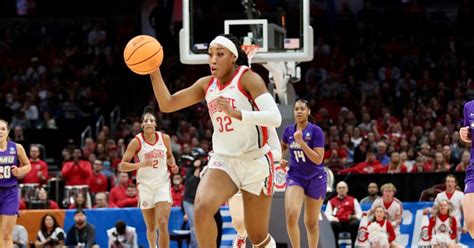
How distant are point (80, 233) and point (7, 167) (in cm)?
370

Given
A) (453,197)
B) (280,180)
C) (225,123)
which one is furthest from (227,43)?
(453,197)

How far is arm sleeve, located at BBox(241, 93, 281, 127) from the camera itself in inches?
356

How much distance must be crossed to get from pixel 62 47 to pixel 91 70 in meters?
1.38

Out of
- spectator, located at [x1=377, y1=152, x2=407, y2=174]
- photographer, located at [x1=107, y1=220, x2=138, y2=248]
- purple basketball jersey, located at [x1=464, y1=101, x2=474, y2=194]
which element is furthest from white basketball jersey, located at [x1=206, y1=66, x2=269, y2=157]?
spectator, located at [x1=377, y1=152, x2=407, y2=174]

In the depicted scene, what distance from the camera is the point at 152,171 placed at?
13.9 m

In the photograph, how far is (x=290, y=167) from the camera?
13.2 meters

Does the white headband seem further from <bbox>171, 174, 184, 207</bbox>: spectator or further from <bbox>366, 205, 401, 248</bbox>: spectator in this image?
<bbox>171, 174, 184, 207</bbox>: spectator

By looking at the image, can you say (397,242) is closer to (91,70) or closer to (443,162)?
(443,162)

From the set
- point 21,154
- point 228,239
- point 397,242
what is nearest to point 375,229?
point 397,242

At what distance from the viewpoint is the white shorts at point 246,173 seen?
9.40 metres

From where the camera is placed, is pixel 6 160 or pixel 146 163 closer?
pixel 6 160

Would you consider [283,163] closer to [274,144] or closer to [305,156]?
[305,156]

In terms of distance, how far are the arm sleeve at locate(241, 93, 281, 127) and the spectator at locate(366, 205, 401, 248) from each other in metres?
7.52

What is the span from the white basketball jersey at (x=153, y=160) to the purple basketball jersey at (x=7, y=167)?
4.95ft
